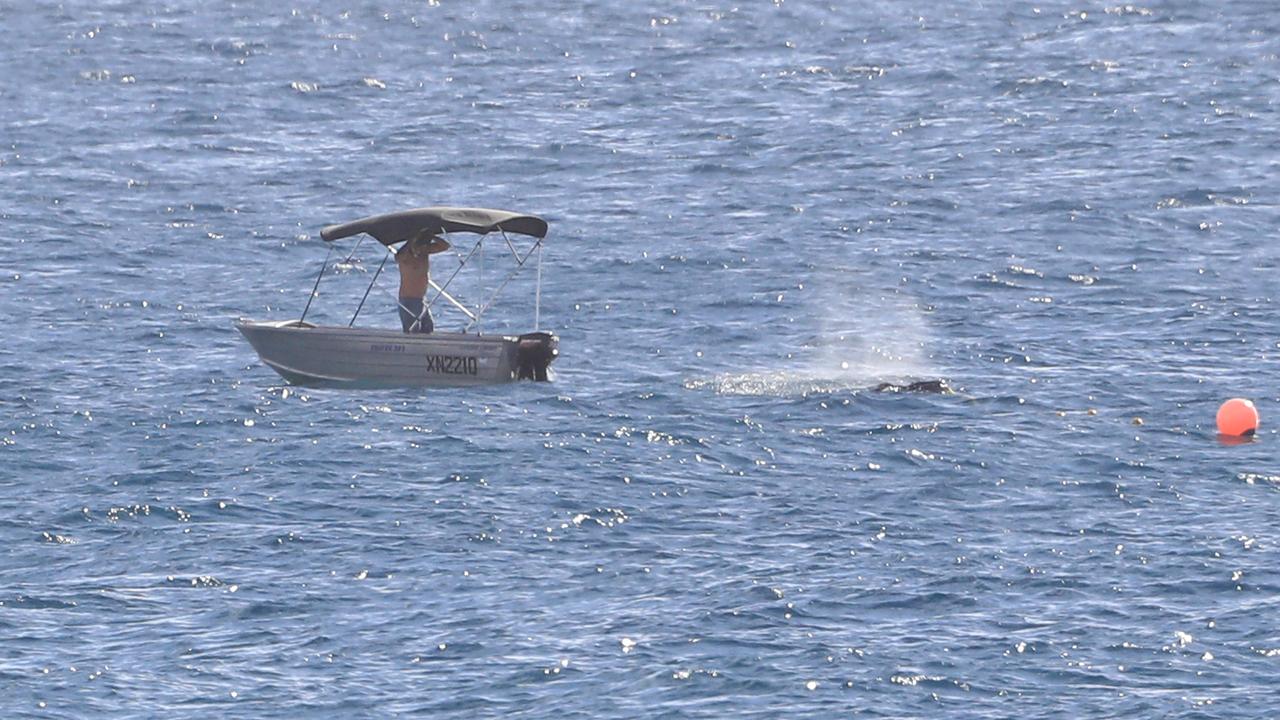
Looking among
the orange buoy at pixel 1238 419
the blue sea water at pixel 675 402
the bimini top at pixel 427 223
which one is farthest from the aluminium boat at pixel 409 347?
the orange buoy at pixel 1238 419

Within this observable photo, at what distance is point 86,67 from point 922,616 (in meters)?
58.6

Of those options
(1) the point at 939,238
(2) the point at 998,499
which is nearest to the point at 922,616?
(2) the point at 998,499

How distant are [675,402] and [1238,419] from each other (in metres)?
10.6

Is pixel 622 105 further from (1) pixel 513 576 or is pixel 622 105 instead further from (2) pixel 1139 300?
(1) pixel 513 576

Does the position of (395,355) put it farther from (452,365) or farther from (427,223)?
(427,223)

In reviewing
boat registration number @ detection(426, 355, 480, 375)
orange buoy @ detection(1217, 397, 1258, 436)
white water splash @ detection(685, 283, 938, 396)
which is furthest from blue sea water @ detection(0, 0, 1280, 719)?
boat registration number @ detection(426, 355, 480, 375)

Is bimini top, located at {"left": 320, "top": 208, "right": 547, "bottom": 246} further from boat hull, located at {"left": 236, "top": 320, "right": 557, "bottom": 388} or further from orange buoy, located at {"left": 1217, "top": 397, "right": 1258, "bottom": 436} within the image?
orange buoy, located at {"left": 1217, "top": 397, "right": 1258, "bottom": 436}

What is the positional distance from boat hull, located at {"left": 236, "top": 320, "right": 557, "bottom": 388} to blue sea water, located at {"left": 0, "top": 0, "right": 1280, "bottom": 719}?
1.71ft

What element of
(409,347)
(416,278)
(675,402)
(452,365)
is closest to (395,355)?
(409,347)

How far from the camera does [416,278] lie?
42.1 m

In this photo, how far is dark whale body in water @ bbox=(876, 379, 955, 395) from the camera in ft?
140

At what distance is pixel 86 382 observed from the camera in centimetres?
4344

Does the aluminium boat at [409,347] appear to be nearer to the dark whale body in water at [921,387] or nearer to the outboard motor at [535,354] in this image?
the outboard motor at [535,354]

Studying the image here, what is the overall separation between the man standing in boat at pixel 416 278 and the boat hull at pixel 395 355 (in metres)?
0.72
